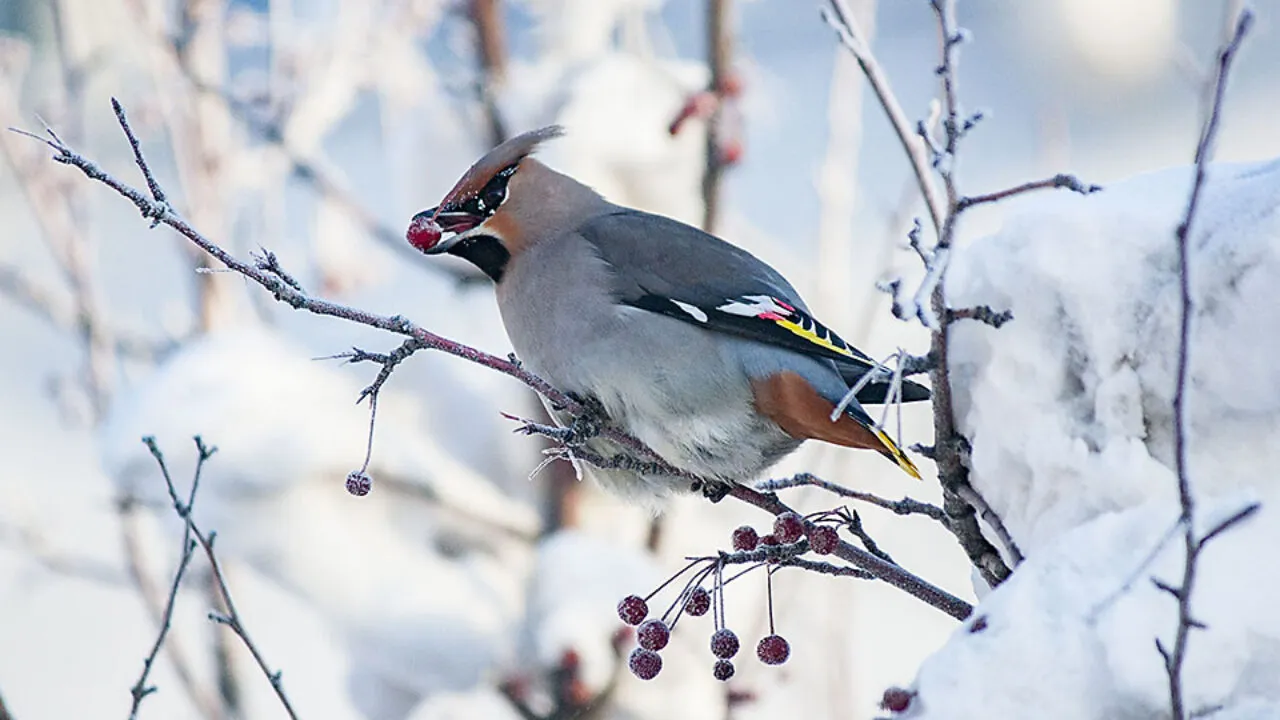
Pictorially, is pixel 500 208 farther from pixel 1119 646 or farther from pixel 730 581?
pixel 1119 646

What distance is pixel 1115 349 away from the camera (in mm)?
1157

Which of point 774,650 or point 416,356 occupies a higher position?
point 416,356

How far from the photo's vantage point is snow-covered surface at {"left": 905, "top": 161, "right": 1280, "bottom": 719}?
90 cm

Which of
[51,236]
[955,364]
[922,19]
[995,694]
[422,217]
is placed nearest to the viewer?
[995,694]

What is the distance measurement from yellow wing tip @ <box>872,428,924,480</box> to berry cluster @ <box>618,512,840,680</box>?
13 cm

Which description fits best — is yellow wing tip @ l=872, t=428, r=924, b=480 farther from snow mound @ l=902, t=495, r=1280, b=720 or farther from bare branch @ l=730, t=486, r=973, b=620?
snow mound @ l=902, t=495, r=1280, b=720

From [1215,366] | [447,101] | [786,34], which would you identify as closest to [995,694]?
[1215,366]

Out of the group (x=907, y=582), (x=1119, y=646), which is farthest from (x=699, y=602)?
(x=1119, y=646)

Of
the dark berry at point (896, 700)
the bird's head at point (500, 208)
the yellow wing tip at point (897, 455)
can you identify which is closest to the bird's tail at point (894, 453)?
the yellow wing tip at point (897, 455)

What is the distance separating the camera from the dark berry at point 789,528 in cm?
135

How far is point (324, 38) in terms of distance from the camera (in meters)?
4.18

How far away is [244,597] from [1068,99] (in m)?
3.17

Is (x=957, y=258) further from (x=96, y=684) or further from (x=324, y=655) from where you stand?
(x=96, y=684)

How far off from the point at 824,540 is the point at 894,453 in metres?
0.26
